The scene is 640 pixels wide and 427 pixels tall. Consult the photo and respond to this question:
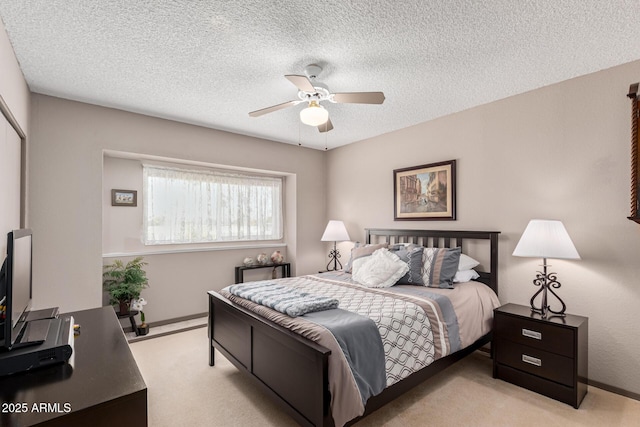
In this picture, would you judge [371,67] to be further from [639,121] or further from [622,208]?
[622,208]

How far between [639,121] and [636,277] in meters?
1.19

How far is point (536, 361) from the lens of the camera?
2545 mm

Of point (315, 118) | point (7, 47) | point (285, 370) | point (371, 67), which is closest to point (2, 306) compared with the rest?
point (285, 370)

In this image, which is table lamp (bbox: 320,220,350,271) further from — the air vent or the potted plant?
the air vent

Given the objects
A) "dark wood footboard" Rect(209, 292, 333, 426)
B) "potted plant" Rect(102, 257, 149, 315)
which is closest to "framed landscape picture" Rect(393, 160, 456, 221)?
"dark wood footboard" Rect(209, 292, 333, 426)

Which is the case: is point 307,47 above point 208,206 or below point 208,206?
above

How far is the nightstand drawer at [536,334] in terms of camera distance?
2.40 meters

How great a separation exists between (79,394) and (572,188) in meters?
3.59

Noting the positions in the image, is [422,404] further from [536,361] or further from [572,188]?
[572,188]

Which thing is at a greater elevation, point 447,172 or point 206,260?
point 447,172

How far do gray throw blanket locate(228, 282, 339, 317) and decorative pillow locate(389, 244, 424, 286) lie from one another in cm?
113

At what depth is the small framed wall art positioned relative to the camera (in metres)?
3.88

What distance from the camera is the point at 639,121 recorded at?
234 centimetres

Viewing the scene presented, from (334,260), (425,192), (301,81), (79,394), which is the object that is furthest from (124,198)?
(425,192)
